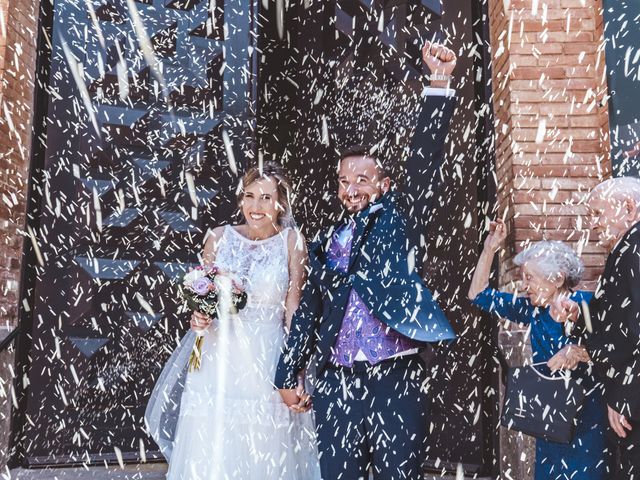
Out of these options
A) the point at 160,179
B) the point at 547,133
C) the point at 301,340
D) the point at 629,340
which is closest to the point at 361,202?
the point at 301,340

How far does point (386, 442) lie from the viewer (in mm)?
2699

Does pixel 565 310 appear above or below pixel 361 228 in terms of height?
below

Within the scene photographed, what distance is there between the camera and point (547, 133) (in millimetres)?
4312

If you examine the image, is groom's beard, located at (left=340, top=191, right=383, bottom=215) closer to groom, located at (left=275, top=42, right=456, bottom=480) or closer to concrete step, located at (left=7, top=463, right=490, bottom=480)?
groom, located at (left=275, top=42, right=456, bottom=480)

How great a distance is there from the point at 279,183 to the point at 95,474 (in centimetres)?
236

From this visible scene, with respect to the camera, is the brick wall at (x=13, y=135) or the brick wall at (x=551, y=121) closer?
the brick wall at (x=551, y=121)

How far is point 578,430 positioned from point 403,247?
1259mm

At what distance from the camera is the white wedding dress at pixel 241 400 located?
3740 mm

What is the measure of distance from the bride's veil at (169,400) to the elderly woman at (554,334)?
1.82m

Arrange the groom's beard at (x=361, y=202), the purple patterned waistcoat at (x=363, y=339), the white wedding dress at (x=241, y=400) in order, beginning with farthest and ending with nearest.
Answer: the white wedding dress at (x=241, y=400) < the groom's beard at (x=361, y=202) < the purple patterned waistcoat at (x=363, y=339)

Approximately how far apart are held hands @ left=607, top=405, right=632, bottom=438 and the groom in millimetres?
775

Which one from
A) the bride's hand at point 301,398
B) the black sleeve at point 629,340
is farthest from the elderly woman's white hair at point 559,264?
the bride's hand at point 301,398

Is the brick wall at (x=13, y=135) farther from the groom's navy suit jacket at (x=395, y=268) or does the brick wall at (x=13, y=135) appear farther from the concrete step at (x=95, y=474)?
the groom's navy suit jacket at (x=395, y=268)

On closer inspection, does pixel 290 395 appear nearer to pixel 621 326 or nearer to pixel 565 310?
pixel 565 310
